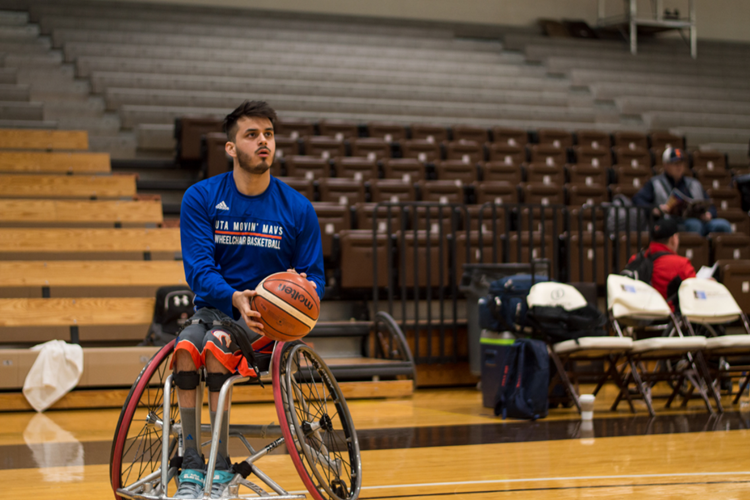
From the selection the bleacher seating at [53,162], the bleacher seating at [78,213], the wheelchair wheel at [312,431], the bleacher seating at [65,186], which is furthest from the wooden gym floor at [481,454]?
the bleacher seating at [53,162]

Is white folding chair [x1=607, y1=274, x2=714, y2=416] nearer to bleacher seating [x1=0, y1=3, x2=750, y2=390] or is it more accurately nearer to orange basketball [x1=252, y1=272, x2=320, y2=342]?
bleacher seating [x1=0, y1=3, x2=750, y2=390]

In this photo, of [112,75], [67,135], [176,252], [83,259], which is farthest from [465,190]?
[112,75]

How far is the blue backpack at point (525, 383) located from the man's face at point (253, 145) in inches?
99.3

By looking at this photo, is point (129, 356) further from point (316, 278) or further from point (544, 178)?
point (544, 178)

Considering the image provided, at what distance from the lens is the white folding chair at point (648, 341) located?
4.77m

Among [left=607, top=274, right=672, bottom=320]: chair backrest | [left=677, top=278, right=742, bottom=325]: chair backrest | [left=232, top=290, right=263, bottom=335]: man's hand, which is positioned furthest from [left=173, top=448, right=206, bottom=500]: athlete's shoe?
[left=677, top=278, right=742, bottom=325]: chair backrest

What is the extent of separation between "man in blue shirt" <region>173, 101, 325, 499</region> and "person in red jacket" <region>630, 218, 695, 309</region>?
11.4 feet

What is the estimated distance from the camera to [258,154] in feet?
8.20

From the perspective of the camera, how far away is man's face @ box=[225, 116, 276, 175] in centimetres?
250

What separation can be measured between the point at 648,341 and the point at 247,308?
10.4ft

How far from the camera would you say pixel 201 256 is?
96.1 inches

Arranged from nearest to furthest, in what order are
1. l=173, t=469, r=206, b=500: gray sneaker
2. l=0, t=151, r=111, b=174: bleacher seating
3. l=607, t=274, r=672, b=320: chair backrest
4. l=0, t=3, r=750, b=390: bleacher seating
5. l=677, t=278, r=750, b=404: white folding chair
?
l=173, t=469, r=206, b=500: gray sneaker → l=607, t=274, r=672, b=320: chair backrest → l=677, t=278, r=750, b=404: white folding chair → l=0, t=3, r=750, b=390: bleacher seating → l=0, t=151, r=111, b=174: bleacher seating

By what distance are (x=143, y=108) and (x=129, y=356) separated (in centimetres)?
488

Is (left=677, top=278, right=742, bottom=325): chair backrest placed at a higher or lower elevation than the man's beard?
lower
